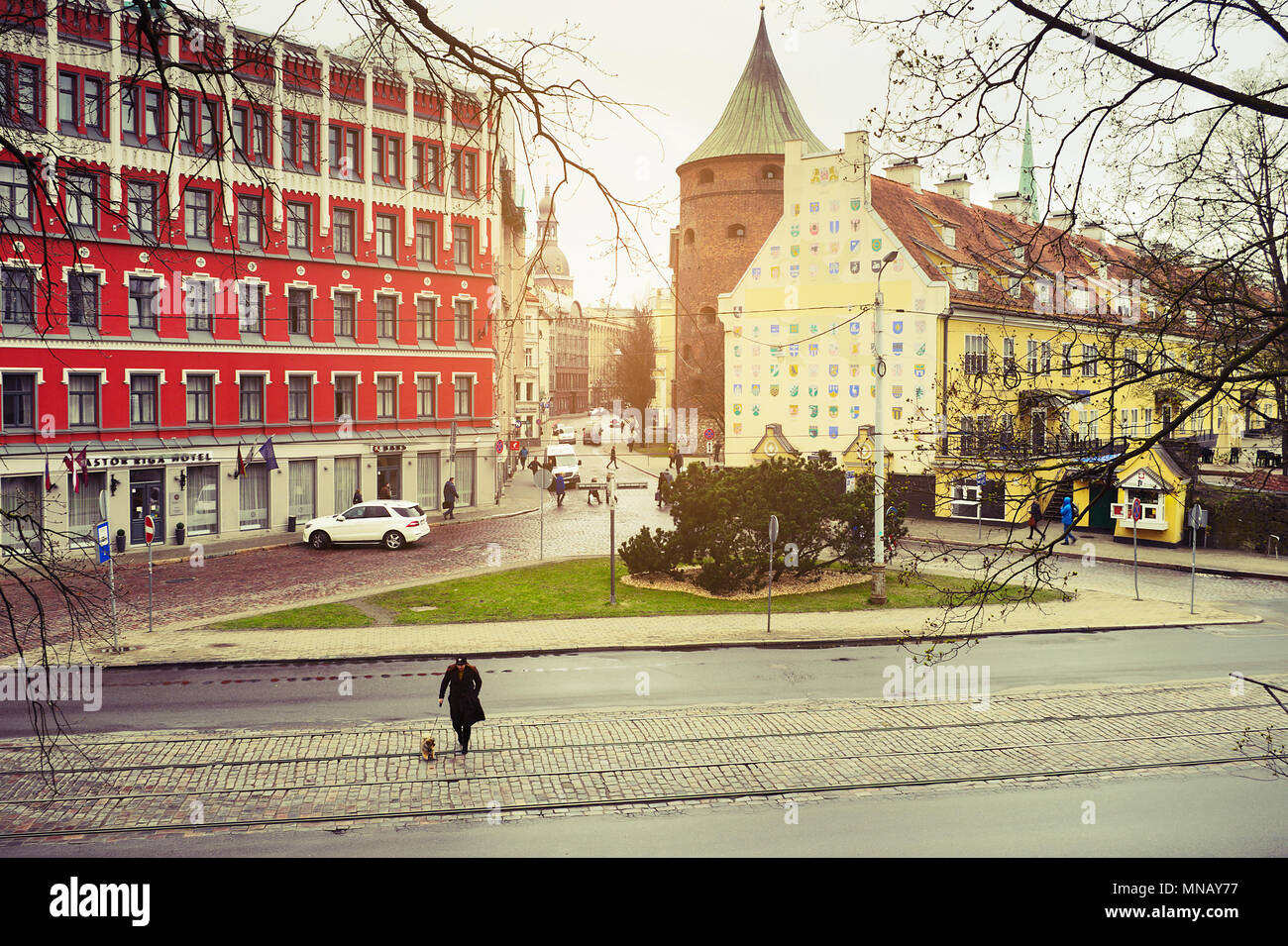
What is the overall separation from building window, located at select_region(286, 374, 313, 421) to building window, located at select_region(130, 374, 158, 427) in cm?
550

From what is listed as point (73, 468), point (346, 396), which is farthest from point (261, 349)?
point (73, 468)

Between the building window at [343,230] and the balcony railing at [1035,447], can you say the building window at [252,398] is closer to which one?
the building window at [343,230]

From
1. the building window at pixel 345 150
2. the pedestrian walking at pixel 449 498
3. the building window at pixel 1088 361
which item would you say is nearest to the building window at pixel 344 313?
the building window at pixel 345 150

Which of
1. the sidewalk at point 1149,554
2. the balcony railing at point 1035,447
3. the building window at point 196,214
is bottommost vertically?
the sidewalk at point 1149,554

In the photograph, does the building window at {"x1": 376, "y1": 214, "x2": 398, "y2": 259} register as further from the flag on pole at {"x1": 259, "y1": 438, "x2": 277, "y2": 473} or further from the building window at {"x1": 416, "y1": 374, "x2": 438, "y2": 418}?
the flag on pole at {"x1": 259, "y1": 438, "x2": 277, "y2": 473}

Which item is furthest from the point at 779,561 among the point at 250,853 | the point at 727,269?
the point at 727,269

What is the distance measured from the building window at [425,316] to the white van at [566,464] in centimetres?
1151

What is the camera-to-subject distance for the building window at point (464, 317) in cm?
4628

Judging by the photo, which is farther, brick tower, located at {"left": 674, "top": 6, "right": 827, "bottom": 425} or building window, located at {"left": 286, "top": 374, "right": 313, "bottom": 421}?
brick tower, located at {"left": 674, "top": 6, "right": 827, "bottom": 425}

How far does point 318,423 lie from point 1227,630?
3389 cm

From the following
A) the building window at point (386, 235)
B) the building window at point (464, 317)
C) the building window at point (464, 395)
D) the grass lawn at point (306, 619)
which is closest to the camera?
the grass lawn at point (306, 619)

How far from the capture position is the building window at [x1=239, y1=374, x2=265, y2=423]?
130ft

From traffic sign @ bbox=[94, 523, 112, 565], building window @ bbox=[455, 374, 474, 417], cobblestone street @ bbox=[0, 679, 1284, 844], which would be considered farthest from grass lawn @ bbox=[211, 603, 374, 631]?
building window @ bbox=[455, 374, 474, 417]

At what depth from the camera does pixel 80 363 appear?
34.4m
